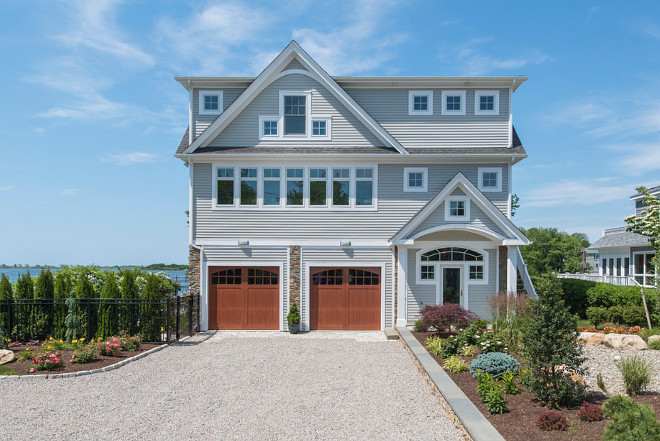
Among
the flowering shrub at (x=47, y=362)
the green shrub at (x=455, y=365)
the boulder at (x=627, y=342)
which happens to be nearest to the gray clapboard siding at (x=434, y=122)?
the boulder at (x=627, y=342)

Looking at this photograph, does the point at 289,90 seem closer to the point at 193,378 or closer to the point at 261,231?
the point at 261,231

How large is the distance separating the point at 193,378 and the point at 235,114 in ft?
31.3

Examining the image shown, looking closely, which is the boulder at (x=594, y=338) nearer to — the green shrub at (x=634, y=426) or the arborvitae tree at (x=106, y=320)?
the green shrub at (x=634, y=426)

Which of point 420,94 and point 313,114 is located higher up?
point 420,94

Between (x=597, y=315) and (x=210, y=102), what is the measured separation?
52.6ft

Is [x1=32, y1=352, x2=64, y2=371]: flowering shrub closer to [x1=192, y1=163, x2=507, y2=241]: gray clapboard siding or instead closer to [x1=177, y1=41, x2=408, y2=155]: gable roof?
[x1=192, y1=163, x2=507, y2=241]: gray clapboard siding

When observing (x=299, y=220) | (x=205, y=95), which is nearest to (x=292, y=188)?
(x=299, y=220)

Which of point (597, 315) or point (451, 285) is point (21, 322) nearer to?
point (451, 285)

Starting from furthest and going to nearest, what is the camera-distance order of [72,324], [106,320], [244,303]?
[244,303] → [106,320] → [72,324]

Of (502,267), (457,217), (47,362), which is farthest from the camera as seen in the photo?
(502,267)

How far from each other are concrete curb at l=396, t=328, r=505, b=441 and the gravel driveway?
26cm

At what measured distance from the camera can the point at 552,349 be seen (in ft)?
22.8

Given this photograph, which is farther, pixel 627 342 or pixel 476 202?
pixel 476 202

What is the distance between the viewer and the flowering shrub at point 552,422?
20.1 feet
